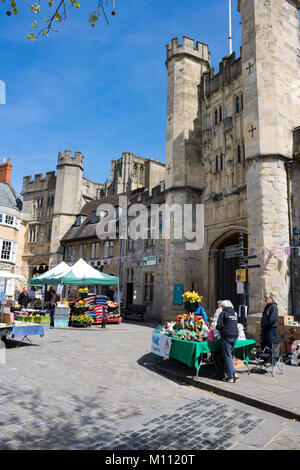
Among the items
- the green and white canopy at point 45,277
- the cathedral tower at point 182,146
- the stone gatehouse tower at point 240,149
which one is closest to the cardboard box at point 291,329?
the stone gatehouse tower at point 240,149

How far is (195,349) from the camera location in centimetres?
684

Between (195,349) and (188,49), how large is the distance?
2039cm

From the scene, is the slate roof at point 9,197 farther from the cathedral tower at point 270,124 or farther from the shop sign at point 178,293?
the cathedral tower at point 270,124

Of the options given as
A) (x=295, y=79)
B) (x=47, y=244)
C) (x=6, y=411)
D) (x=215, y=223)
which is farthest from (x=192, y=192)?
(x=47, y=244)

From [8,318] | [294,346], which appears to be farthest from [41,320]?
[294,346]

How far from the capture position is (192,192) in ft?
64.4

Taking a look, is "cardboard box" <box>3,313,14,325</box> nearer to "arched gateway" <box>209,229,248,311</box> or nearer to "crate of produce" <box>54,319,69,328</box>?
"crate of produce" <box>54,319,69,328</box>

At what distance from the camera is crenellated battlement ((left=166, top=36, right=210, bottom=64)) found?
21.2 meters

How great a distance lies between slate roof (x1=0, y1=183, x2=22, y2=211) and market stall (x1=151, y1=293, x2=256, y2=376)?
30.9 meters

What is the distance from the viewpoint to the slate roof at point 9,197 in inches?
1387

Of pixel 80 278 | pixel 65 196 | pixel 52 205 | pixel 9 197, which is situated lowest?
pixel 80 278

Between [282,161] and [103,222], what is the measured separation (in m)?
18.5

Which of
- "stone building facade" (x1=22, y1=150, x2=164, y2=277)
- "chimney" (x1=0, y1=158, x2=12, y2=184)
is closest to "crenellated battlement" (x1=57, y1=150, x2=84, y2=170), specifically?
"stone building facade" (x1=22, y1=150, x2=164, y2=277)

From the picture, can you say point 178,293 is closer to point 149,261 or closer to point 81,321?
point 81,321
